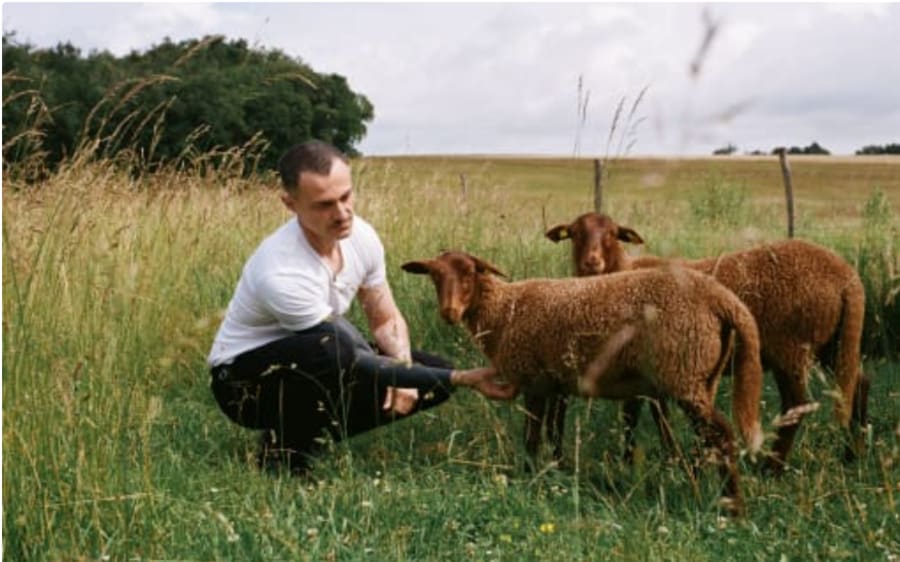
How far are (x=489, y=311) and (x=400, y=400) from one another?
0.62m

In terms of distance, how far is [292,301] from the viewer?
568 cm

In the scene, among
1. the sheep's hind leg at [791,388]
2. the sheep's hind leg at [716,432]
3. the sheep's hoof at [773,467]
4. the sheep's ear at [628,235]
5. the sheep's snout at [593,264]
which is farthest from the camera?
the sheep's ear at [628,235]

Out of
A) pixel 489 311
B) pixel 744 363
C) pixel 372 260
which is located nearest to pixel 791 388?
pixel 744 363

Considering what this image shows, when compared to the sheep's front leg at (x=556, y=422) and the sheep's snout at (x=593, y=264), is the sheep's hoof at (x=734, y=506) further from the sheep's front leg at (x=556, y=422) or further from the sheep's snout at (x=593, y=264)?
the sheep's snout at (x=593, y=264)

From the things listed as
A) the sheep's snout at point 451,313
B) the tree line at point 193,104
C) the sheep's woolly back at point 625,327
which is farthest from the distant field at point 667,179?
the tree line at point 193,104

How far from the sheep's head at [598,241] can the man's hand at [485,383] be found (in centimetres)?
175

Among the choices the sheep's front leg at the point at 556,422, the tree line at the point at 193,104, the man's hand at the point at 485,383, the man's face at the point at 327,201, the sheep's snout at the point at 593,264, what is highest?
the tree line at the point at 193,104

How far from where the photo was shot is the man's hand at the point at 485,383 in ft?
16.9

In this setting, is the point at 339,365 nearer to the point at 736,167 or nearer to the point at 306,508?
the point at 306,508

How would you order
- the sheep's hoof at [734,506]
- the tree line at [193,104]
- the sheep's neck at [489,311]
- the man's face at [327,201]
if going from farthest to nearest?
the tree line at [193,104]
the sheep's neck at [489,311]
the man's face at [327,201]
the sheep's hoof at [734,506]

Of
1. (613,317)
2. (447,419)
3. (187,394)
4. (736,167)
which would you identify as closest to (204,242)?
(187,394)

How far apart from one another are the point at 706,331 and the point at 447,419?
180 centimetres

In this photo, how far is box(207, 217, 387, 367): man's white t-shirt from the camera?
5.70 meters

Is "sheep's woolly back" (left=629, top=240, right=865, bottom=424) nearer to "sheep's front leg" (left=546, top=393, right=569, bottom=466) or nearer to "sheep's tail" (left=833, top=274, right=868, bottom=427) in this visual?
"sheep's tail" (left=833, top=274, right=868, bottom=427)
